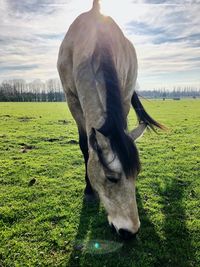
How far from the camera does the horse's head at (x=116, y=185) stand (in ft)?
8.97

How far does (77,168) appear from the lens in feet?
20.9

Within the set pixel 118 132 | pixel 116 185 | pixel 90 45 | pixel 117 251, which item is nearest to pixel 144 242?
pixel 117 251

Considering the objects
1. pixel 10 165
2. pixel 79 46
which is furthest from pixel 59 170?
pixel 79 46

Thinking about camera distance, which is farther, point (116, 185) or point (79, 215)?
point (79, 215)

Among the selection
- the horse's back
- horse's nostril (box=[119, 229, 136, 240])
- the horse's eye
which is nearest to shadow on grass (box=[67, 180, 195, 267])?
horse's nostril (box=[119, 229, 136, 240])

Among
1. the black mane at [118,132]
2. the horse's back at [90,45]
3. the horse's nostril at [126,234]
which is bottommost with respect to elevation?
the horse's nostril at [126,234]

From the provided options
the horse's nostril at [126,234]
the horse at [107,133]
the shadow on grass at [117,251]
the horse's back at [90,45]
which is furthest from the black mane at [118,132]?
the shadow on grass at [117,251]

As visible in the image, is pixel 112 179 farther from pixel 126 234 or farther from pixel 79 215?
pixel 79 215

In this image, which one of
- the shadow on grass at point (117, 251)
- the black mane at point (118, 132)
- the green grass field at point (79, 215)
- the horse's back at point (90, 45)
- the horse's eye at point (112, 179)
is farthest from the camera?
the horse's back at point (90, 45)

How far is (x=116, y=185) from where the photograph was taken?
2.79m

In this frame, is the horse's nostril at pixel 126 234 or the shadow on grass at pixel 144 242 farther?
the shadow on grass at pixel 144 242

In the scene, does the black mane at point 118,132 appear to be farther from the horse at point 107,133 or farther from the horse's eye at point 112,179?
the horse's eye at point 112,179

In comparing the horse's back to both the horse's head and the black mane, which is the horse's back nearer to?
the black mane

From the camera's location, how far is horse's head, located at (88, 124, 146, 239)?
2.73 m
